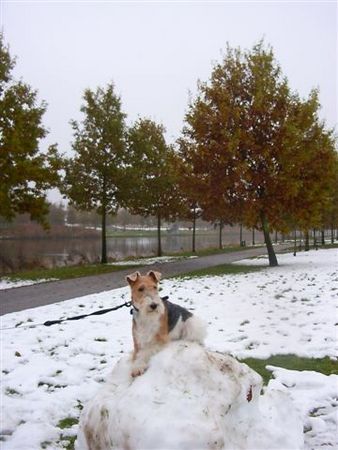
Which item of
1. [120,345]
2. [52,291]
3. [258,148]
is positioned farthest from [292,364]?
[258,148]

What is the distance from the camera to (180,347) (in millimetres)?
3621

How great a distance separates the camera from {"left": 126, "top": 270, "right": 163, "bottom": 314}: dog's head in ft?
11.6

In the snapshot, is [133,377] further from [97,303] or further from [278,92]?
[278,92]

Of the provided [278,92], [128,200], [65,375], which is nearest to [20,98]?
[128,200]

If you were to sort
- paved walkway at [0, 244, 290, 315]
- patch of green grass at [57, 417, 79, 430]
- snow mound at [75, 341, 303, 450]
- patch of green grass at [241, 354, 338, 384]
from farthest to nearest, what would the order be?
paved walkway at [0, 244, 290, 315] < patch of green grass at [241, 354, 338, 384] < patch of green grass at [57, 417, 79, 430] < snow mound at [75, 341, 303, 450]

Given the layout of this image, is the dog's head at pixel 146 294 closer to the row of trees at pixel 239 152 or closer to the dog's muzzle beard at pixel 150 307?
the dog's muzzle beard at pixel 150 307

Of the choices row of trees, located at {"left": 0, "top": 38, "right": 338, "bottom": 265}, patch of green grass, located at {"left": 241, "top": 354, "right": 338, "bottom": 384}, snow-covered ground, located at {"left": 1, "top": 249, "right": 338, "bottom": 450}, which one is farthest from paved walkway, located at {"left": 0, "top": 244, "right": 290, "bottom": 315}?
patch of green grass, located at {"left": 241, "top": 354, "right": 338, "bottom": 384}

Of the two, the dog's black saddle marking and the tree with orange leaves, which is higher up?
the tree with orange leaves

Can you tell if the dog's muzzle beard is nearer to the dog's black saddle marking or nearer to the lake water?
the dog's black saddle marking

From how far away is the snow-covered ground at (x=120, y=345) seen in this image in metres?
4.62

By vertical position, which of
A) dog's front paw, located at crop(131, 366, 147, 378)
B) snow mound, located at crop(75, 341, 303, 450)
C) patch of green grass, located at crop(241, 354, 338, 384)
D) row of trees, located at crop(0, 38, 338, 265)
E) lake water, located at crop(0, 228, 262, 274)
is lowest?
lake water, located at crop(0, 228, 262, 274)

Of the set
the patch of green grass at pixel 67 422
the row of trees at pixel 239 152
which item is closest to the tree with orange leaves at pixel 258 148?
the row of trees at pixel 239 152

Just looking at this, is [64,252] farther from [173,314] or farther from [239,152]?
[173,314]

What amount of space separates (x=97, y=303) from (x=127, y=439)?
28.6ft
